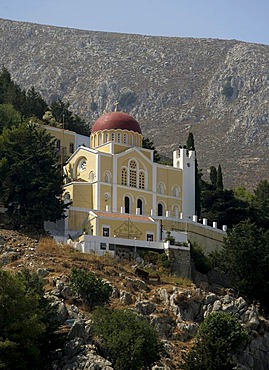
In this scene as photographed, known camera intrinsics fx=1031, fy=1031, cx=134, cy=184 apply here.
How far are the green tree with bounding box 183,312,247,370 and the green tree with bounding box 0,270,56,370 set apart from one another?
779cm

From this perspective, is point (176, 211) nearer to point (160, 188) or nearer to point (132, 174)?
point (160, 188)

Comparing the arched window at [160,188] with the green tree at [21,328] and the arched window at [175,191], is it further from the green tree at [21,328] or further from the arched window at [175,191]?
the green tree at [21,328]

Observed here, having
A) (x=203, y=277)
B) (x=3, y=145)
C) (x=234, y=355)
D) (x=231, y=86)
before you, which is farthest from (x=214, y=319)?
(x=231, y=86)

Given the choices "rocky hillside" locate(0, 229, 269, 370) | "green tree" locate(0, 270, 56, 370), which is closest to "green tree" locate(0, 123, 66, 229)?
"rocky hillside" locate(0, 229, 269, 370)

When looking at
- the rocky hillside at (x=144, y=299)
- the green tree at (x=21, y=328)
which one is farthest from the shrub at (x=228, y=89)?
the green tree at (x=21, y=328)

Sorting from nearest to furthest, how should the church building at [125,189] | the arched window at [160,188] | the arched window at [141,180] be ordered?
1. the church building at [125,189]
2. the arched window at [141,180]
3. the arched window at [160,188]

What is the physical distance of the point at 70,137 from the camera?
88188 mm

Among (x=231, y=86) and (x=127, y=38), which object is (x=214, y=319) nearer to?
(x=231, y=86)

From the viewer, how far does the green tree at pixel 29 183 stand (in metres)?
67.9

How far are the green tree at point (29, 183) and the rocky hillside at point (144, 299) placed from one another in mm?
2430

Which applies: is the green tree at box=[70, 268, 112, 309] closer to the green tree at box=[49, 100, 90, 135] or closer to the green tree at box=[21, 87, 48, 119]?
the green tree at box=[49, 100, 90, 135]

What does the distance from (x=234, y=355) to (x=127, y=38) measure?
362 feet

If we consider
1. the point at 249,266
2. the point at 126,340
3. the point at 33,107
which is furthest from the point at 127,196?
the point at 126,340

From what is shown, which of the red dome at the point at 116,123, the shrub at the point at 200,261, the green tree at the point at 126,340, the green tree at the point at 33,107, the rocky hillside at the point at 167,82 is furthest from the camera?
the rocky hillside at the point at 167,82
